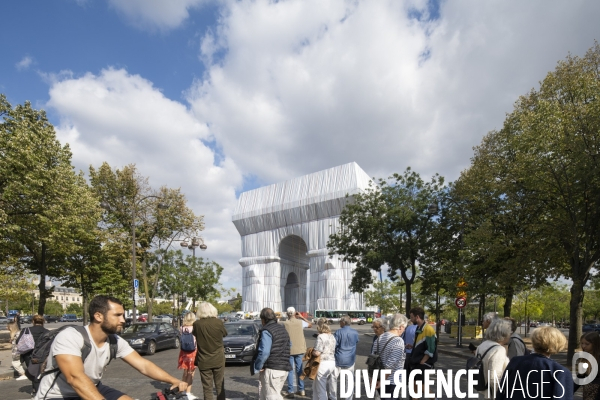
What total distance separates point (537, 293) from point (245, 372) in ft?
169

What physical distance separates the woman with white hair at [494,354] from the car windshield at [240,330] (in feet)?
40.2

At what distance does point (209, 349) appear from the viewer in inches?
286

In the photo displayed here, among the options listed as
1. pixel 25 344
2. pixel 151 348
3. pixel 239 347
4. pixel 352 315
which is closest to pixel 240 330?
pixel 239 347

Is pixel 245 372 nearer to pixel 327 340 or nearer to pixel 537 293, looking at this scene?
pixel 327 340

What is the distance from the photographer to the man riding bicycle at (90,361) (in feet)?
10.7

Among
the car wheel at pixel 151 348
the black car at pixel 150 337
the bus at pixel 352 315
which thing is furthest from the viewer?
the bus at pixel 352 315

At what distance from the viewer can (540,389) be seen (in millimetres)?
3525

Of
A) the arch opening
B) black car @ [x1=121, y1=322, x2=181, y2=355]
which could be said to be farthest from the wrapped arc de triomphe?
black car @ [x1=121, y1=322, x2=181, y2=355]

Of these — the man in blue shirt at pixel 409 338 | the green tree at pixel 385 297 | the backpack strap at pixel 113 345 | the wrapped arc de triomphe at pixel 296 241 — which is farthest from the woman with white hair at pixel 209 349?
the green tree at pixel 385 297

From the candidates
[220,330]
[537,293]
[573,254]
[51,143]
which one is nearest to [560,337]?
[220,330]

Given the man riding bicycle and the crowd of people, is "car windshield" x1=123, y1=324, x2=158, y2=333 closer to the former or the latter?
the crowd of people

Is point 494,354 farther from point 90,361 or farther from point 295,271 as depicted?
point 295,271

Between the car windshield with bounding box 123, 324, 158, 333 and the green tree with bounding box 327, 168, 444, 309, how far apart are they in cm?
1462

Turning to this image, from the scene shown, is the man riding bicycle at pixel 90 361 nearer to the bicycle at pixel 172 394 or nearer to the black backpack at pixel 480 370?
the bicycle at pixel 172 394
